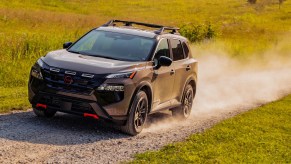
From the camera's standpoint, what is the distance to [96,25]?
1486 inches

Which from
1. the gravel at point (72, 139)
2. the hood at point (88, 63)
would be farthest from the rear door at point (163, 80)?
the gravel at point (72, 139)

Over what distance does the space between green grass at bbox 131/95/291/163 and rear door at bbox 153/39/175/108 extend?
104cm

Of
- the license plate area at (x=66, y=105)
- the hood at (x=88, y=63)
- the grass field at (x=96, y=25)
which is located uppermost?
the hood at (x=88, y=63)

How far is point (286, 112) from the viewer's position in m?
15.7

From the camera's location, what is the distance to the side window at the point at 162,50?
1121 centimetres

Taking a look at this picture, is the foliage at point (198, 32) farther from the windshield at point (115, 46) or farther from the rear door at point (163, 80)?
the windshield at point (115, 46)

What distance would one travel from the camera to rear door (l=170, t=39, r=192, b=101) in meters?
12.0

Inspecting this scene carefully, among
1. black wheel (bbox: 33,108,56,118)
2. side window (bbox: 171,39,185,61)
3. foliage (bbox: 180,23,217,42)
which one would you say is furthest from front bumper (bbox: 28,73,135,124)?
foliage (bbox: 180,23,217,42)

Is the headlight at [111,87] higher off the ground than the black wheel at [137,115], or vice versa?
the headlight at [111,87]

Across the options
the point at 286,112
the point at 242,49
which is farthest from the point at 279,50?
the point at 286,112

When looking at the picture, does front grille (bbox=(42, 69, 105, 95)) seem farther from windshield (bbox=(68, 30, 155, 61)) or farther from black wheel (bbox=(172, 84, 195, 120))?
black wheel (bbox=(172, 84, 195, 120))

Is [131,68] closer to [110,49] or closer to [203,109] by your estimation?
[110,49]

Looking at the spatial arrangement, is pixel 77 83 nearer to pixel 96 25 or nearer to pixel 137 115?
pixel 137 115

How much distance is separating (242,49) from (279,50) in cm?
563
